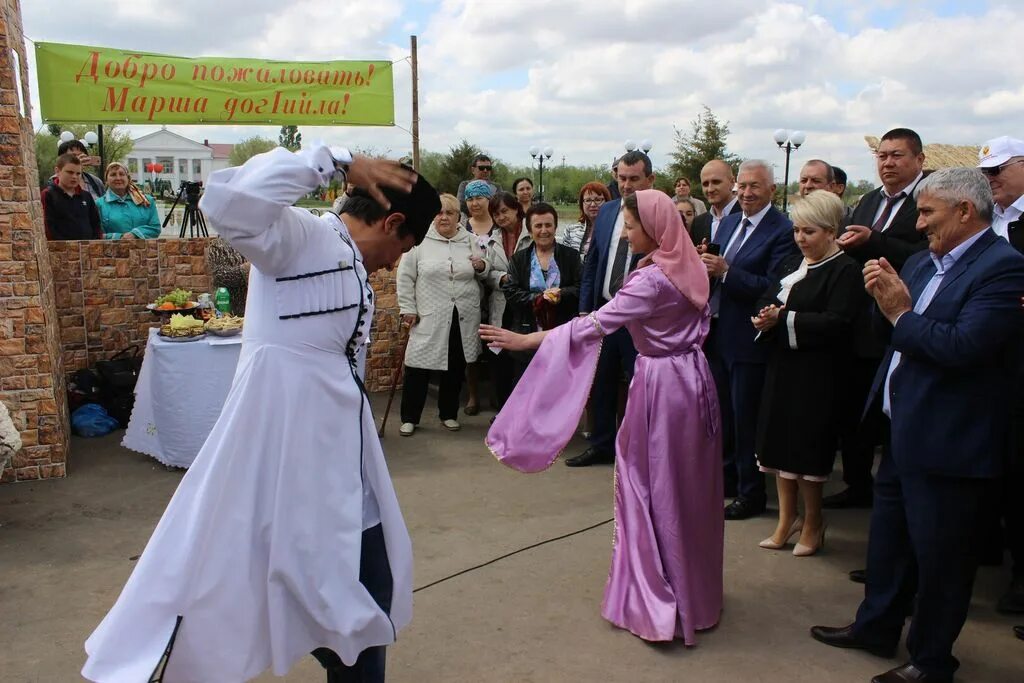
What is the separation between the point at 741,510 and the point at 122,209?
5.92 metres

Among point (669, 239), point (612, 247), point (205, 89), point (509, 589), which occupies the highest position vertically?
point (205, 89)

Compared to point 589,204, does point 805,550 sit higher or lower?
lower

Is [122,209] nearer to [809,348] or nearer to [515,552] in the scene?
[515,552]

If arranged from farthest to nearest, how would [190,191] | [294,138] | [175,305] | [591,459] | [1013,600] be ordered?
[294,138] < [190,191] < [175,305] < [591,459] < [1013,600]

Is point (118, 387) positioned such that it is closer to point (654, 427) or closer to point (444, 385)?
point (444, 385)

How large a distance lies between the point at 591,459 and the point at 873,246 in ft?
8.64

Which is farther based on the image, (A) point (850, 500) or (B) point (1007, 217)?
(A) point (850, 500)

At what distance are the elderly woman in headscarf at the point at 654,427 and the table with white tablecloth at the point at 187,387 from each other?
115 inches

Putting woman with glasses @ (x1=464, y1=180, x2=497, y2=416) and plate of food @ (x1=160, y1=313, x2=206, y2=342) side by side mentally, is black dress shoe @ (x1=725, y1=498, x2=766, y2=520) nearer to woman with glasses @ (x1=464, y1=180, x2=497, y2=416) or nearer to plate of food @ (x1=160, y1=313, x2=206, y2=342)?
woman with glasses @ (x1=464, y1=180, x2=497, y2=416)

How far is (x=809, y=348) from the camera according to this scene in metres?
4.32

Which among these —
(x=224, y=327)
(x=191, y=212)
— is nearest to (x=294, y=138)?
(x=191, y=212)

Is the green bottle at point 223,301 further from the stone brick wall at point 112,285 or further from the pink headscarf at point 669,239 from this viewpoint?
the pink headscarf at point 669,239

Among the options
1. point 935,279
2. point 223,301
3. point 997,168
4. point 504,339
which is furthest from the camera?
point 223,301

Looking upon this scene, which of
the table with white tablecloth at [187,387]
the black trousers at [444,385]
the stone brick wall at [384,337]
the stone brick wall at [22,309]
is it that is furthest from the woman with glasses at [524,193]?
the stone brick wall at [22,309]
